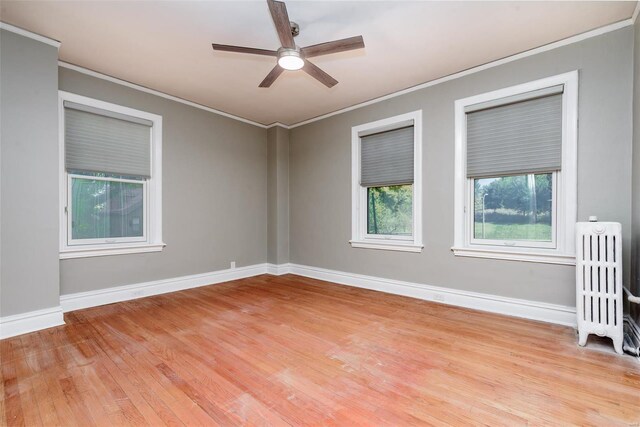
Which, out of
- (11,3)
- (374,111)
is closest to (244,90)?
(374,111)

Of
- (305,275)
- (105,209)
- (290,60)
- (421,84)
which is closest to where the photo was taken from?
(290,60)

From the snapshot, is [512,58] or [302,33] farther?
[512,58]

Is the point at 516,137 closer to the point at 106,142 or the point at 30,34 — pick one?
the point at 106,142

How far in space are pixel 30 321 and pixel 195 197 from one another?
2.32m

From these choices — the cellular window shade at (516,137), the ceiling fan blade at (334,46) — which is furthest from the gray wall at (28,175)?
the cellular window shade at (516,137)

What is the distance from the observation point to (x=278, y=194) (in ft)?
17.7

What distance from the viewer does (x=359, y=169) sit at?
4605 mm

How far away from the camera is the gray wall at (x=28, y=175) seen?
2.66 metres

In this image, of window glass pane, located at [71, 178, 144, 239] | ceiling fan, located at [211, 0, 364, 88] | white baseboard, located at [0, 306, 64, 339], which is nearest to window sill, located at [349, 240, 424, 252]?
ceiling fan, located at [211, 0, 364, 88]

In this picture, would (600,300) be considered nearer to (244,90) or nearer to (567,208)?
(567,208)

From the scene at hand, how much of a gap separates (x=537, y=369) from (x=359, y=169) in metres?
3.22

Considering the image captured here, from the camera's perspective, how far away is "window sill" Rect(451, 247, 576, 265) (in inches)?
115

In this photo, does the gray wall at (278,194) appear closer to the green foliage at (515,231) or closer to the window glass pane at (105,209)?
the window glass pane at (105,209)

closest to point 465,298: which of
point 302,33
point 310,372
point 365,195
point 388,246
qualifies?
point 388,246
